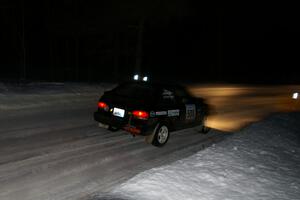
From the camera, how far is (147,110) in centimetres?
866

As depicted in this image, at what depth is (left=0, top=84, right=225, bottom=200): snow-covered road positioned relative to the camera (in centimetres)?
598

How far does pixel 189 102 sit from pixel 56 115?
14.6ft

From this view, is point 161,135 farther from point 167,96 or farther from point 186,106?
point 186,106

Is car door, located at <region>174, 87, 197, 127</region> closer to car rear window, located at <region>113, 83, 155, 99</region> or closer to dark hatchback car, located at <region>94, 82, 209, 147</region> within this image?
dark hatchback car, located at <region>94, 82, 209, 147</region>

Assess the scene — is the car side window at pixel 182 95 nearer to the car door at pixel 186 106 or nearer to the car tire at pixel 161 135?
the car door at pixel 186 106

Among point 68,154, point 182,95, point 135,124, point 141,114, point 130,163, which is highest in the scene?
point 182,95

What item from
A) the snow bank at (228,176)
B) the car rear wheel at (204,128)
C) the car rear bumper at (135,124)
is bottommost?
the snow bank at (228,176)

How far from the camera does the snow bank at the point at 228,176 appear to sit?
5.84 meters

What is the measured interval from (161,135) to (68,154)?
2580 millimetres

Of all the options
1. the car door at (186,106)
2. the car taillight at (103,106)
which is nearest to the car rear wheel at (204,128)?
the car door at (186,106)

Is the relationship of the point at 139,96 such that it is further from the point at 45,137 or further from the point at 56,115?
the point at 56,115

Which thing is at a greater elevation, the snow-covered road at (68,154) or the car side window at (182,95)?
the car side window at (182,95)

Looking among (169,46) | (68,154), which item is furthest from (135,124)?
(169,46)

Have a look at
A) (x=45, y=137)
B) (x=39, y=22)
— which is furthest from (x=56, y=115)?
(x=39, y=22)
